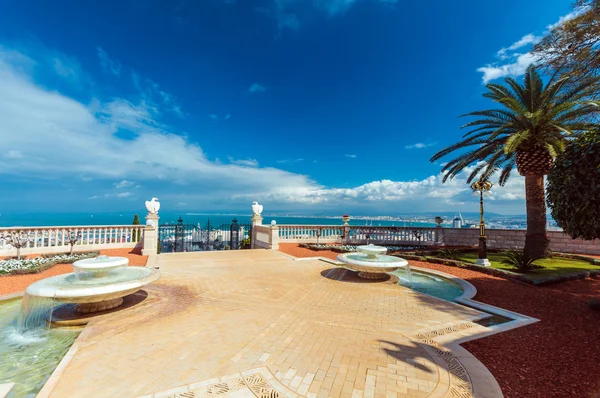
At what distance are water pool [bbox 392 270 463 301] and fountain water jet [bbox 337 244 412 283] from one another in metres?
0.35

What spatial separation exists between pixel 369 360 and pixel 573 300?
6855 mm

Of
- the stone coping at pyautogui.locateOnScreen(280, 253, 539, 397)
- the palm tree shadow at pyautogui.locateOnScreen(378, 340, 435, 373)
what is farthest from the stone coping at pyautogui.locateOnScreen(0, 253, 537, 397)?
the palm tree shadow at pyautogui.locateOnScreen(378, 340, 435, 373)

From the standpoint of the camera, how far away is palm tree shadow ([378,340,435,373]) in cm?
376

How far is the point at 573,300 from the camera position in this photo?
6.97 metres

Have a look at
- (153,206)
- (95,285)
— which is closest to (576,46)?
(95,285)

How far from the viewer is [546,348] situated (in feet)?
14.3

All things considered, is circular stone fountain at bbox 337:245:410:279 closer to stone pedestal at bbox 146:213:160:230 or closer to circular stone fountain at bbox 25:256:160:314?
circular stone fountain at bbox 25:256:160:314

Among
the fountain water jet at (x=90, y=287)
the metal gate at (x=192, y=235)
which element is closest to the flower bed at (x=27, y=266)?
the fountain water jet at (x=90, y=287)

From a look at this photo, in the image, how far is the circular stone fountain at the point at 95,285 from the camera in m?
5.18

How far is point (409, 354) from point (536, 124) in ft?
44.4

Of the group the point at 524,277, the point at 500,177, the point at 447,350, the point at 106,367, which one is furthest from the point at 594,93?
the point at 106,367

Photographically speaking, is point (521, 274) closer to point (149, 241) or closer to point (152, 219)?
point (149, 241)

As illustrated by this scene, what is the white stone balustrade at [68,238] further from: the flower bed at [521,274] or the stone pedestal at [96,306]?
the flower bed at [521,274]

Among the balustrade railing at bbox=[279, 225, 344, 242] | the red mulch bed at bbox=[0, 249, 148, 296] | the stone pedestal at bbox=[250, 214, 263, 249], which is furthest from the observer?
the balustrade railing at bbox=[279, 225, 344, 242]
